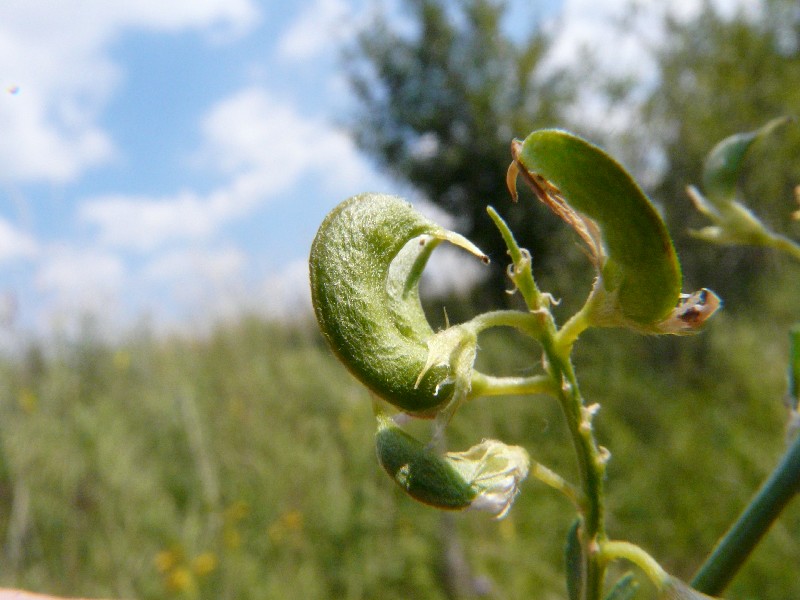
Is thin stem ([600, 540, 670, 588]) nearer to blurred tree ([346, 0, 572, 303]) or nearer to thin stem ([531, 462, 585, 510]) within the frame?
thin stem ([531, 462, 585, 510])

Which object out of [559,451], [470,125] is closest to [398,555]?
[559,451]

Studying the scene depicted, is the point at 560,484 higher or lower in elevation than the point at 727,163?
lower

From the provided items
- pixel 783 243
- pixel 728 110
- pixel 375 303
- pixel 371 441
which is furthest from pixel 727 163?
pixel 728 110

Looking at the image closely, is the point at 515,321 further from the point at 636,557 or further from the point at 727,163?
the point at 727,163

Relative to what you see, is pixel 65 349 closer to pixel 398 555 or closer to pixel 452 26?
pixel 398 555

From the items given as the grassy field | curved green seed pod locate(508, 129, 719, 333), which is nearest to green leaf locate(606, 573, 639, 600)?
curved green seed pod locate(508, 129, 719, 333)

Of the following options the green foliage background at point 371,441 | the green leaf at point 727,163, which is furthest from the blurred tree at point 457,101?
the green leaf at point 727,163
